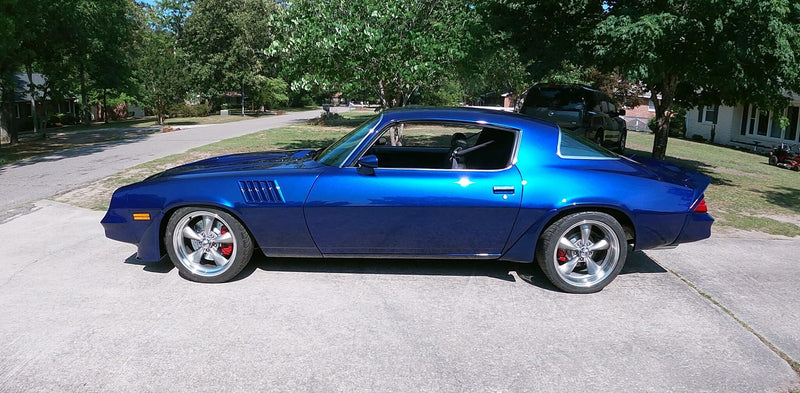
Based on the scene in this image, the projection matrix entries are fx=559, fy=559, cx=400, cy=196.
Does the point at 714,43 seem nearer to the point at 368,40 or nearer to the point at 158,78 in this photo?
the point at 368,40

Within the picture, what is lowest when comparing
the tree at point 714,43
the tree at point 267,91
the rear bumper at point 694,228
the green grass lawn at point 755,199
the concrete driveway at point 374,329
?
the concrete driveway at point 374,329

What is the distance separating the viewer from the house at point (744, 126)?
23.3 m

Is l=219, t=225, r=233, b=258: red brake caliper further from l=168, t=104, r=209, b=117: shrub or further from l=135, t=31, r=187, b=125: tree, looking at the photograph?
l=168, t=104, r=209, b=117: shrub

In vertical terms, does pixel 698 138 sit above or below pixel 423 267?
above

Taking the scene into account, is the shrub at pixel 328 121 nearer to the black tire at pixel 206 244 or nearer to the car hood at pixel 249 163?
the car hood at pixel 249 163

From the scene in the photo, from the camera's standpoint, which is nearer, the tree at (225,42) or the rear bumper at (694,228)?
the rear bumper at (694,228)

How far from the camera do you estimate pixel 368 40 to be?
10.3 meters

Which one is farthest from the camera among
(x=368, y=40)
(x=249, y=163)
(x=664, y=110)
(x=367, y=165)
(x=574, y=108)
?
(x=664, y=110)

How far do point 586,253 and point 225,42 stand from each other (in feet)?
165

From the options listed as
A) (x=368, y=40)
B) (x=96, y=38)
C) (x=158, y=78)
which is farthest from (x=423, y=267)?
(x=158, y=78)

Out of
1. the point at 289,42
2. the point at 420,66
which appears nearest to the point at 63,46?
the point at 289,42

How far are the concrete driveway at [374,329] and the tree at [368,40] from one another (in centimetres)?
618

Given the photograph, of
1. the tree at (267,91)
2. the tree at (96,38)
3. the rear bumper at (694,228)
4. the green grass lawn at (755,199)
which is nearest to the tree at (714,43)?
the green grass lawn at (755,199)

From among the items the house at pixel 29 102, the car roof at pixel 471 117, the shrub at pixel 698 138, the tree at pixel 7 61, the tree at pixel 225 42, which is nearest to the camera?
the car roof at pixel 471 117
